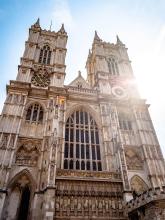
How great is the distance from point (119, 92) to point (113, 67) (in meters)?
5.09

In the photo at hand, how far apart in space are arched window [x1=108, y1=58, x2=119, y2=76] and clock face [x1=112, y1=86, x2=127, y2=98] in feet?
9.55

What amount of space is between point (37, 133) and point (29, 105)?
135 inches

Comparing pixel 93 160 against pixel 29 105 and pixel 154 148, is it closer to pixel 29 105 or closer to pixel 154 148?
pixel 154 148

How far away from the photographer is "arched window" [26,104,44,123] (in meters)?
18.8

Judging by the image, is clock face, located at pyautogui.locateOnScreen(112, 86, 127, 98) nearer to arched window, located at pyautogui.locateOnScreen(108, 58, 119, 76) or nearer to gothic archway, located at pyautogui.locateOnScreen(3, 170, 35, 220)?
arched window, located at pyautogui.locateOnScreen(108, 58, 119, 76)

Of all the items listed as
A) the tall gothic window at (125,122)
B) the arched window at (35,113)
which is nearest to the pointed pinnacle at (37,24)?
the arched window at (35,113)

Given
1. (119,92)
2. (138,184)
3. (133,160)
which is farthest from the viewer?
(119,92)

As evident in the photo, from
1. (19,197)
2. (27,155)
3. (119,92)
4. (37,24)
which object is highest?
(37,24)

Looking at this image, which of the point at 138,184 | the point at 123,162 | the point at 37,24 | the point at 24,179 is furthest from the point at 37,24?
the point at 138,184

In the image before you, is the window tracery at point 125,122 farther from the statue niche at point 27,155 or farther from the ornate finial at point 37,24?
the ornate finial at point 37,24

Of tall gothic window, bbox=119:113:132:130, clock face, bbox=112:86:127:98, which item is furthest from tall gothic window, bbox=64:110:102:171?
clock face, bbox=112:86:127:98

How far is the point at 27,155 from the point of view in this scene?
1622 centimetres

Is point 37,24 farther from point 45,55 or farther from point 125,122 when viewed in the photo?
point 125,122

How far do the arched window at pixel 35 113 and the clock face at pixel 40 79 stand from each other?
284 centimetres
